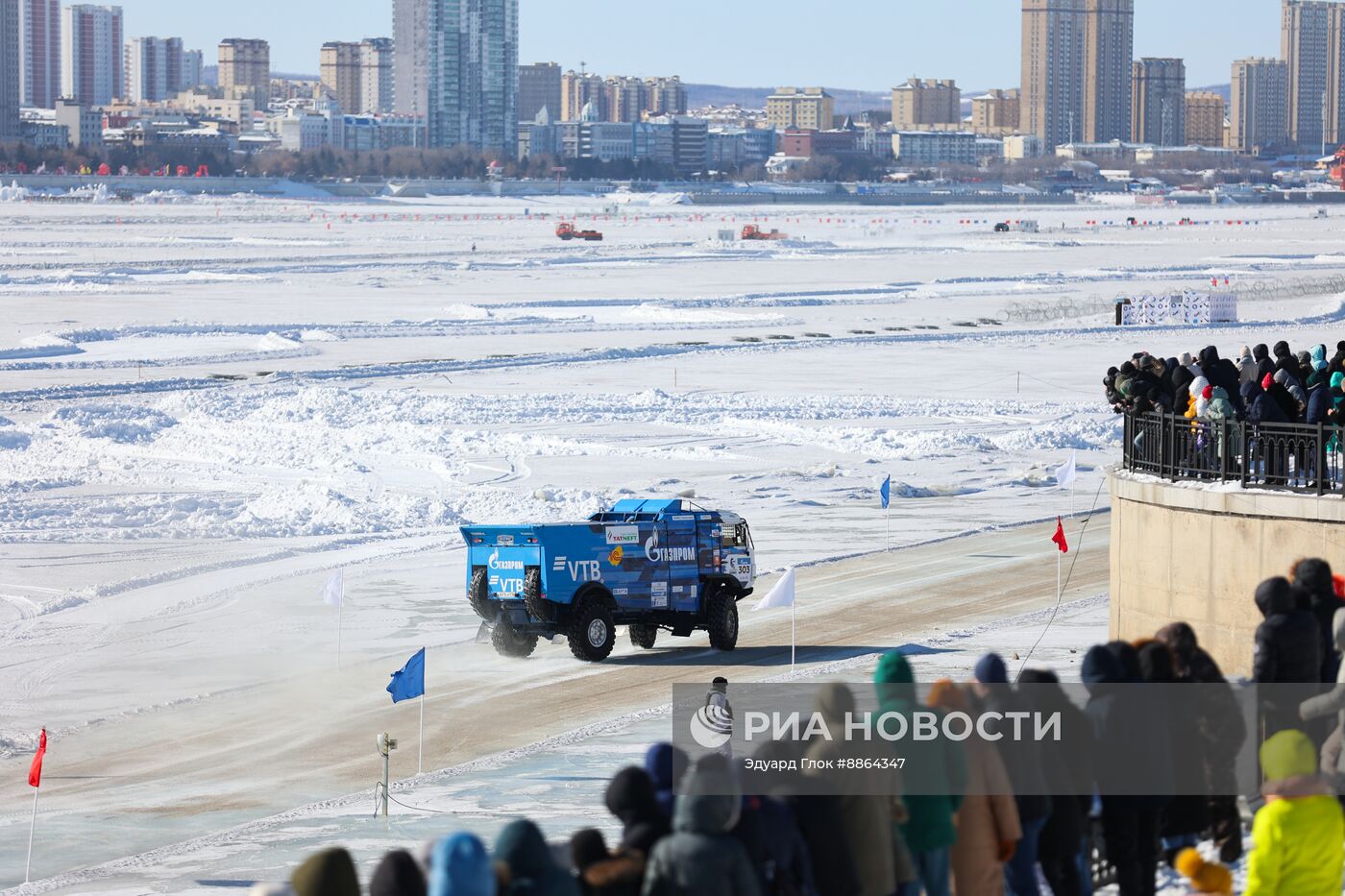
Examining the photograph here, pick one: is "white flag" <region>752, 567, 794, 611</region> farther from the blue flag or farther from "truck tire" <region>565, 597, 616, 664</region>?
the blue flag

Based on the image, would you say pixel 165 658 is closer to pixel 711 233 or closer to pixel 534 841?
pixel 534 841

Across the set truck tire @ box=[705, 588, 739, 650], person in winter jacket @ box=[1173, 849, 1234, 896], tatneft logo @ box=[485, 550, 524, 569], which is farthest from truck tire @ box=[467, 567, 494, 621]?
person in winter jacket @ box=[1173, 849, 1234, 896]

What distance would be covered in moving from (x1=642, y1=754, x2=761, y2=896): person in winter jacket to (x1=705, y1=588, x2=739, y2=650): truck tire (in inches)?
603

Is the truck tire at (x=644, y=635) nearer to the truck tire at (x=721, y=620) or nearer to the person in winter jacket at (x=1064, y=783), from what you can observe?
the truck tire at (x=721, y=620)

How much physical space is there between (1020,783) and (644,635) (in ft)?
46.5

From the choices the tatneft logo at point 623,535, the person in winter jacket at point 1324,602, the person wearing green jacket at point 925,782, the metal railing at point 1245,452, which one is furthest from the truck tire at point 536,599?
the person wearing green jacket at point 925,782

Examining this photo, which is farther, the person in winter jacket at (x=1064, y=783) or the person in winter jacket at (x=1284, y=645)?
the person in winter jacket at (x=1284, y=645)

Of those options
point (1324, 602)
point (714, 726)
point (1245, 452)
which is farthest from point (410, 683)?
point (1324, 602)

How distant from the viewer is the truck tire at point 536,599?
69.9 feet

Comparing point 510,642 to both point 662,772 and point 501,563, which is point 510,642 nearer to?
point 501,563

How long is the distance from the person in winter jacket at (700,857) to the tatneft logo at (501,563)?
14.4 m

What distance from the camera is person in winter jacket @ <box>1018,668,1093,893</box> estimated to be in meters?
8.74

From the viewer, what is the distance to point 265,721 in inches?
764

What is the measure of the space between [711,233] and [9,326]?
274ft
